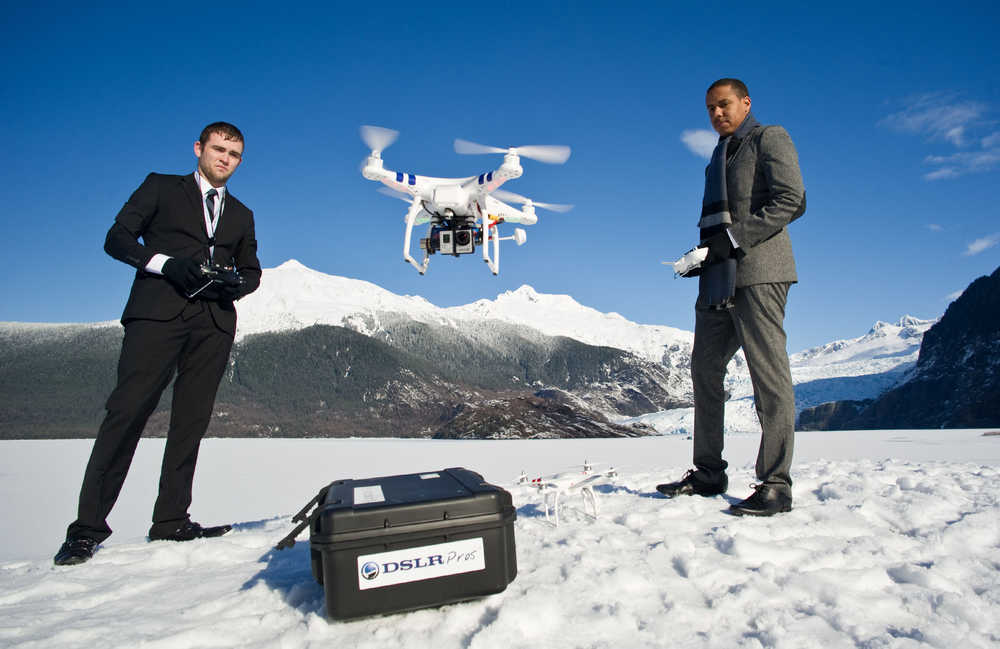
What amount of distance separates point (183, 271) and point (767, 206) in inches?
127

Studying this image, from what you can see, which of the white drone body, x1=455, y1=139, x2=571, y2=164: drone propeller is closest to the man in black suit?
the white drone body

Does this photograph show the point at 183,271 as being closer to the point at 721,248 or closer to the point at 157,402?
the point at 157,402

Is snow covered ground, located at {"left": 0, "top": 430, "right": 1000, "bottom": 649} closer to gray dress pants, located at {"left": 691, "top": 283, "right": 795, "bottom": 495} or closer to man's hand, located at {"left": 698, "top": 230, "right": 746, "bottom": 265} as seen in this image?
gray dress pants, located at {"left": 691, "top": 283, "right": 795, "bottom": 495}

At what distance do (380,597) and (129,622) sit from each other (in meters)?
0.91

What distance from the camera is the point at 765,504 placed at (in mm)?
2855

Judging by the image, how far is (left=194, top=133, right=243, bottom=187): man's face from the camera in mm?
3395

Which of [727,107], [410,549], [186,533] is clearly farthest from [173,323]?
[727,107]

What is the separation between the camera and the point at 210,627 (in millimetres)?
1780

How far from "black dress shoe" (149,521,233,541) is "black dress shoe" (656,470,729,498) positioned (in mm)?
2713

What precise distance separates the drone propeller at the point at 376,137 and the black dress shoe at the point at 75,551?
1471 cm

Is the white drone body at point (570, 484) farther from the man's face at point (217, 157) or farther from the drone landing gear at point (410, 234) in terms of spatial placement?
the drone landing gear at point (410, 234)

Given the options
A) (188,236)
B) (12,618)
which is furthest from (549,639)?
(188,236)

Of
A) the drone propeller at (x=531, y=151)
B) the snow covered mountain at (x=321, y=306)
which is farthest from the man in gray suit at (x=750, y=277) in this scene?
the snow covered mountain at (x=321, y=306)

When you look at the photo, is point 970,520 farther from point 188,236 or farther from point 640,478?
point 188,236
